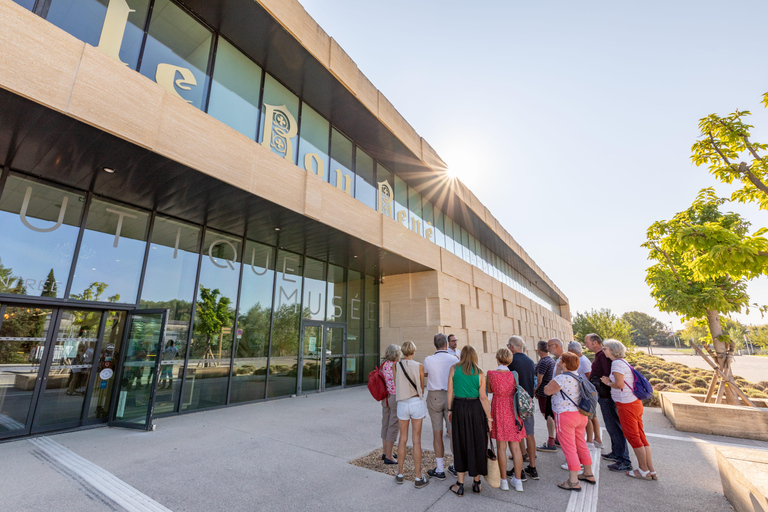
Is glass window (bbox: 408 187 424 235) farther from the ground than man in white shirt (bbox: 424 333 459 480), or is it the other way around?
glass window (bbox: 408 187 424 235)

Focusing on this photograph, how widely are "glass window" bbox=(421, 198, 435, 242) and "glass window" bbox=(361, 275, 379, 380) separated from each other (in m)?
3.09

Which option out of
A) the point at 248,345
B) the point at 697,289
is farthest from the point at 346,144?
the point at 697,289

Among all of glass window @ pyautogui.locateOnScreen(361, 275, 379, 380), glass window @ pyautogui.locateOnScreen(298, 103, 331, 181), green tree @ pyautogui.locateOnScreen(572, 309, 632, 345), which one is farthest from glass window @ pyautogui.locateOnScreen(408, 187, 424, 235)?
green tree @ pyautogui.locateOnScreen(572, 309, 632, 345)

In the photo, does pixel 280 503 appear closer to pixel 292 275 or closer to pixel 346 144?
pixel 292 275

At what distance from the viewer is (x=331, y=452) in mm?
5324

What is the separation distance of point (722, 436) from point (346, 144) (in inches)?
469

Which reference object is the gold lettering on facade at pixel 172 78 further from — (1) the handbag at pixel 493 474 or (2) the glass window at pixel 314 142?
(1) the handbag at pixel 493 474

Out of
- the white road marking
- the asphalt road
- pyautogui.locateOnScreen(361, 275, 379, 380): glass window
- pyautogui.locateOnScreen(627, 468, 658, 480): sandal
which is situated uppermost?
pyautogui.locateOnScreen(361, 275, 379, 380): glass window

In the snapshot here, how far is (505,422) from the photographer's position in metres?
4.12

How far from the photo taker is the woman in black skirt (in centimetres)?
390

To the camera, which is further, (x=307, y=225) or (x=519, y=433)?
(x=307, y=225)

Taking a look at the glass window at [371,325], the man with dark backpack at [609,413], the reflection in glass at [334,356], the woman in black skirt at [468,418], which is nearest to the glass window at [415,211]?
the glass window at [371,325]

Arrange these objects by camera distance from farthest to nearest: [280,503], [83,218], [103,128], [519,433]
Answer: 1. [83,218]
2. [103,128]
3. [519,433]
4. [280,503]

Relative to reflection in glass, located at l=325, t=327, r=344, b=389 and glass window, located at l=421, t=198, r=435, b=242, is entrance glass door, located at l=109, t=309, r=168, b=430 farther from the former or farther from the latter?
glass window, located at l=421, t=198, r=435, b=242
